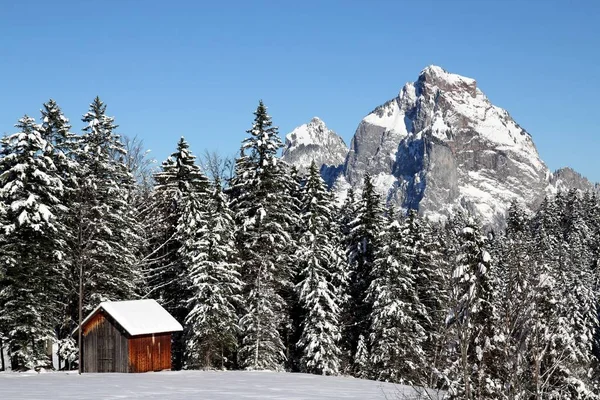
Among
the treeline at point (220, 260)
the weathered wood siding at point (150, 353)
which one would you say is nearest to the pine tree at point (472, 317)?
the treeline at point (220, 260)

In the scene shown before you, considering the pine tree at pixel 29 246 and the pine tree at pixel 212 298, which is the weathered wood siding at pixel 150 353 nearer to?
the pine tree at pixel 212 298

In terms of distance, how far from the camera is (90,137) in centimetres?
3684

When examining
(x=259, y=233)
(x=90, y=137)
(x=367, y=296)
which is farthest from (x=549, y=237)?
(x=90, y=137)

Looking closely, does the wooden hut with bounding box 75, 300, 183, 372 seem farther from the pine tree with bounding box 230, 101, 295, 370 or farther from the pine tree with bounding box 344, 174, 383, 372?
the pine tree with bounding box 344, 174, 383, 372

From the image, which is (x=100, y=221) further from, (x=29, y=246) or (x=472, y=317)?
(x=472, y=317)

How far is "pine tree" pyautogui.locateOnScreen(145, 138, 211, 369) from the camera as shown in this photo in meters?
38.7

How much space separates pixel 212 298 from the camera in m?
35.1

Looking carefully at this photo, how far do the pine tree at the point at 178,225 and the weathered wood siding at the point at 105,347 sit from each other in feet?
18.1

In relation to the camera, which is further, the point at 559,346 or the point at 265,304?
the point at 265,304

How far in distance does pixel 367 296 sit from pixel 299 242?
18.7 feet

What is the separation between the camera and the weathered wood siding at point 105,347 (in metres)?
32.5

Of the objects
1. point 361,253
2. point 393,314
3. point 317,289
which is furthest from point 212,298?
point 361,253

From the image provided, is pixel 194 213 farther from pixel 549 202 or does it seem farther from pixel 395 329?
pixel 549 202

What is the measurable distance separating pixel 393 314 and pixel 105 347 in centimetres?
1675
